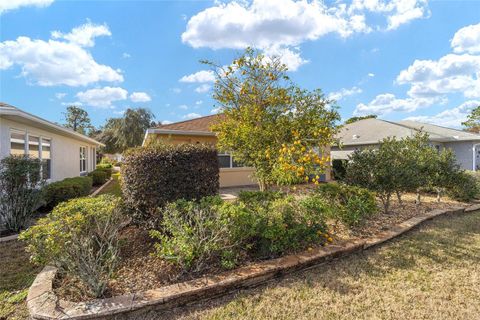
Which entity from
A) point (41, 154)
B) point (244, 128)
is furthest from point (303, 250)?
point (41, 154)

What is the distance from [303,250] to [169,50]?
10.1m

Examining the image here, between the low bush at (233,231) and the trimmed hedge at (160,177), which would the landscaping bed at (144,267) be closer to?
the low bush at (233,231)

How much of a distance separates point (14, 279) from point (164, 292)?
234 cm

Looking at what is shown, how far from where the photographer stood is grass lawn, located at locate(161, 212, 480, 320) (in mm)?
2482

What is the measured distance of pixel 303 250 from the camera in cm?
367

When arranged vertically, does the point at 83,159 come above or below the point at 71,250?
above

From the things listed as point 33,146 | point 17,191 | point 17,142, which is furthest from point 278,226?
point 33,146

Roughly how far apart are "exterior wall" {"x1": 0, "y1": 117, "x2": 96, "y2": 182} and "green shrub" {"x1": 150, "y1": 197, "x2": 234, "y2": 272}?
5731 mm


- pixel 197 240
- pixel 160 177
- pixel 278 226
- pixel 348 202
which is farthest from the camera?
pixel 348 202

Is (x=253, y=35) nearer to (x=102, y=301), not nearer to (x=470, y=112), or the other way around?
(x=102, y=301)

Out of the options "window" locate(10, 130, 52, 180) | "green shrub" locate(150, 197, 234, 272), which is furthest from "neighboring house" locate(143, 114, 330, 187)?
"green shrub" locate(150, 197, 234, 272)

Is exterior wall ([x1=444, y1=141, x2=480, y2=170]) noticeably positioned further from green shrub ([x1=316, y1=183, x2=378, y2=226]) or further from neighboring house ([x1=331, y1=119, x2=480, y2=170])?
green shrub ([x1=316, y1=183, x2=378, y2=226])

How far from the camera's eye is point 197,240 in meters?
3.05

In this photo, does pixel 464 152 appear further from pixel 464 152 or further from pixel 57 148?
pixel 57 148
